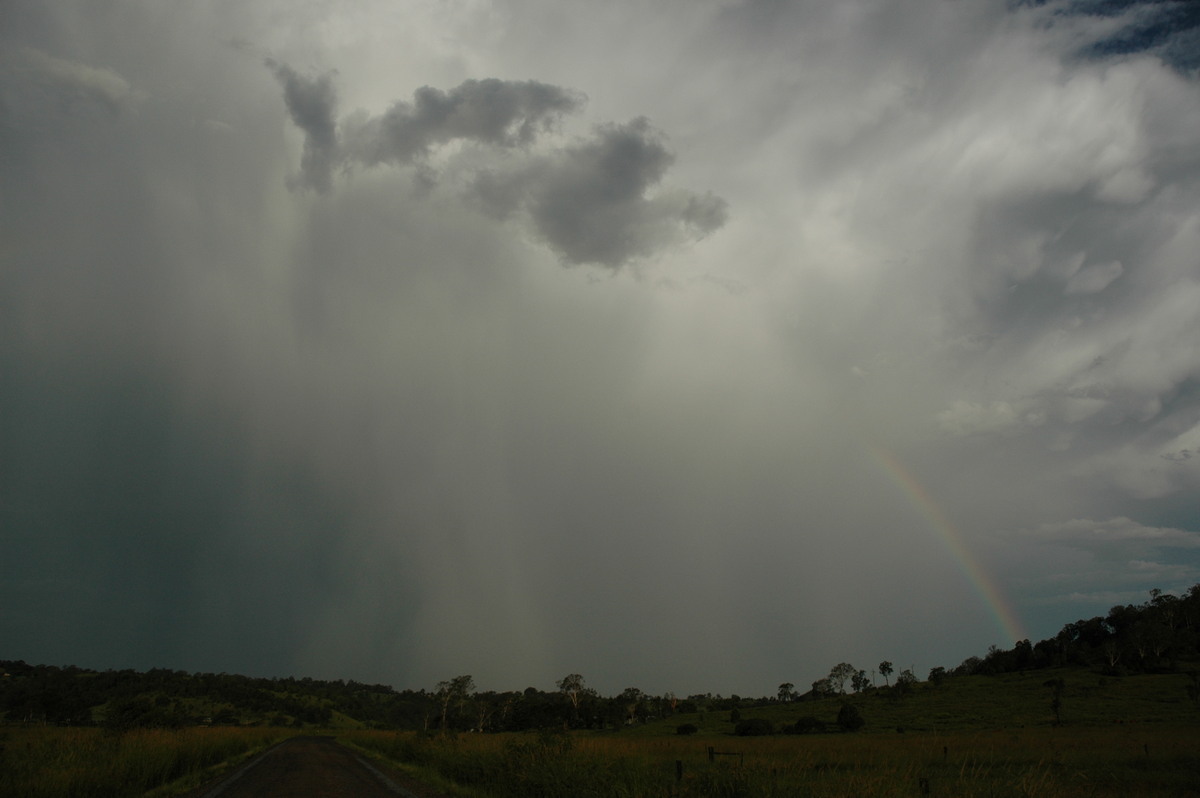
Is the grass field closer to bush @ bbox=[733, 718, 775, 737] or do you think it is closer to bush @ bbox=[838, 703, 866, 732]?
bush @ bbox=[733, 718, 775, 737]

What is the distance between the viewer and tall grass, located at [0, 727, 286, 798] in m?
17.5

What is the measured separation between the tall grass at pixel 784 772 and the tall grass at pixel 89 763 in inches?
433

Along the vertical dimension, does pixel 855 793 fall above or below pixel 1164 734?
above

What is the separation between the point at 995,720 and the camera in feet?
257

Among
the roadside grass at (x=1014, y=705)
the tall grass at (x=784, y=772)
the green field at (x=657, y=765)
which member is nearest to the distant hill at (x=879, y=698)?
the roadside grass at (x=1014, y=705)

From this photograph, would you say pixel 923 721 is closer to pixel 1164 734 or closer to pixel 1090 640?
pixel 1164 734

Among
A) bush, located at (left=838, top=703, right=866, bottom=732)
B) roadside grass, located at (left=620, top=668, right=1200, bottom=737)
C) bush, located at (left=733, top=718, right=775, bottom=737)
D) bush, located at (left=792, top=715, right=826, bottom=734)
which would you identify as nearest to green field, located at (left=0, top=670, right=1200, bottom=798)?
roadside grass, located at (left=620, top=668, right=1200, bottom=737)

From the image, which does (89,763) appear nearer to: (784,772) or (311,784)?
(311,784)

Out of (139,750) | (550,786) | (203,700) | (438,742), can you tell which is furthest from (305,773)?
(203,700)

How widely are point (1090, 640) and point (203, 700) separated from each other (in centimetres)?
19024

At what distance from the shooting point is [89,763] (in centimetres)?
2034

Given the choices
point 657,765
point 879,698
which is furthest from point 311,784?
point 879,698

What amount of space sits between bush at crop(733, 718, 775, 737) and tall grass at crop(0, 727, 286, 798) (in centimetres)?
8054

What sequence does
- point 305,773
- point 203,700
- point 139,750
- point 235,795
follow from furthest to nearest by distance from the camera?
point 203,700 → point 305,773 → point 139,750 → point 235,795
